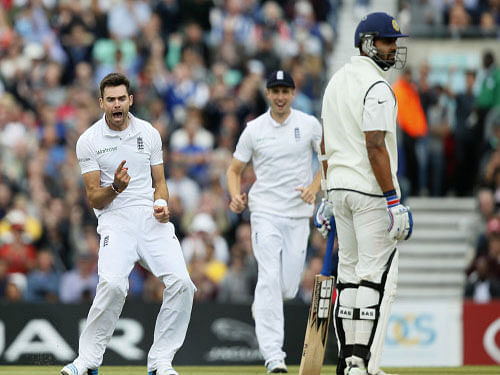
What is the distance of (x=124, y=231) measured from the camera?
962cm

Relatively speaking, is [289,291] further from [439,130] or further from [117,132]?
[439,130]

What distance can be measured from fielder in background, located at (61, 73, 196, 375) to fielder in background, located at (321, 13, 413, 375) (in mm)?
1380

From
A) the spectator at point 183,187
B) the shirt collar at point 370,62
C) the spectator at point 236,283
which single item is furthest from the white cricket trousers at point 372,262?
the spectator at point 183,187

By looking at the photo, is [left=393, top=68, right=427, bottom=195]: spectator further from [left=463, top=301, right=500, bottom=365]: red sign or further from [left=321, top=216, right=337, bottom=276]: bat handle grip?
[left=321, top=216, right=337, bottom=276]: bat handle grip

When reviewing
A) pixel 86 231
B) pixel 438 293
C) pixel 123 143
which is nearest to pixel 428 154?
pixel 438 293

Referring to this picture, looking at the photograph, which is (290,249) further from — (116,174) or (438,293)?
(438,293)

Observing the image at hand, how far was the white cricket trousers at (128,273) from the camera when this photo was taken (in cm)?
948

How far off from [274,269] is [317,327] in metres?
1.97

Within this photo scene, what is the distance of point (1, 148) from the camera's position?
1873 cm

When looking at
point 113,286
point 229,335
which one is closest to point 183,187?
point 229,335

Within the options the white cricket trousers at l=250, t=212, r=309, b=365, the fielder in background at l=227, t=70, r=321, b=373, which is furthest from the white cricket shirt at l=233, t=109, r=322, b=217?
the white cricket trousers at l=250, t=212, r=309, b=365

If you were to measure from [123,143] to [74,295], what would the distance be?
23.1ft

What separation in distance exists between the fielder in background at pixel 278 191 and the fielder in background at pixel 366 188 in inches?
86.4

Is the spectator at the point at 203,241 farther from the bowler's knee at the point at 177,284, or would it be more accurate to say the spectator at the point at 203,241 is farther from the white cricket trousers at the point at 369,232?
the white cricket trousers at the point at 369,232
